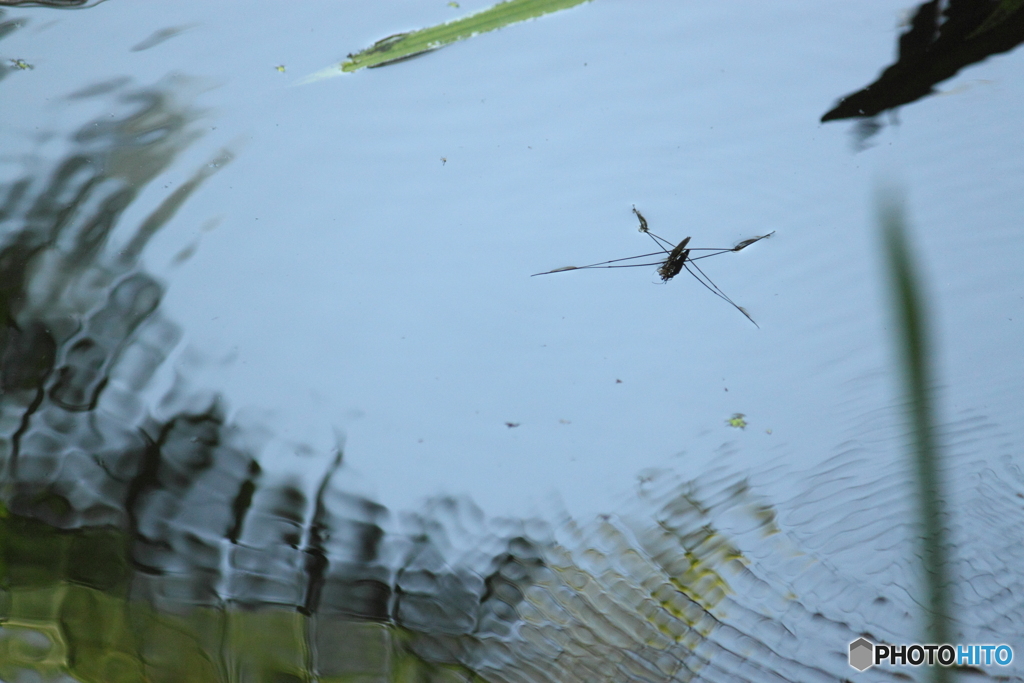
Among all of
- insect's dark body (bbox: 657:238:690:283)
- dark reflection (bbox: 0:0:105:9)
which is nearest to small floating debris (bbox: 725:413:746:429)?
insect's dark body (bbox: 657:238:690:283)

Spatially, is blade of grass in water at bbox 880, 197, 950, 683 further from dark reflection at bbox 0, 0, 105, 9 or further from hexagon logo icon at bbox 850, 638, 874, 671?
dark reflection at bbox 0, 0, 105, 9

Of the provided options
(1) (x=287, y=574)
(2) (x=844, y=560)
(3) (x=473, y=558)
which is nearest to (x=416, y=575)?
(3) (x=473, y=558)

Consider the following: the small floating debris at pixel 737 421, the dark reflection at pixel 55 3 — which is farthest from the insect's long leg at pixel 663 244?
the dark reflection at pixel 55 3

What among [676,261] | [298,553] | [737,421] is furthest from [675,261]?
[298,553]

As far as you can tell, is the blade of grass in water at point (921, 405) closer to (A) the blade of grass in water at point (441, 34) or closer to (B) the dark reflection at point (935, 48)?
(B) the dark reflection at point (935, 48)

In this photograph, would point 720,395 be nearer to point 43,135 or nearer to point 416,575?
point 416,575

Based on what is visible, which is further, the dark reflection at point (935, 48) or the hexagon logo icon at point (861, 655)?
the dark reflection at point (935, 48)
